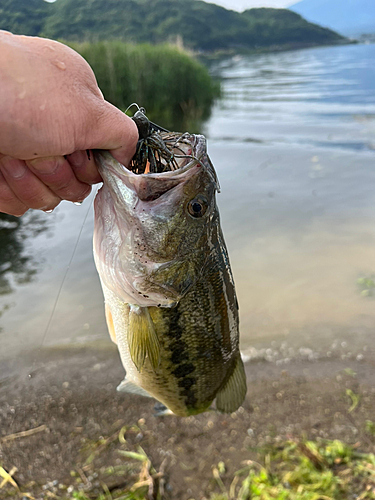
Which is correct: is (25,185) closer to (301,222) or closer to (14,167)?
(14,167)

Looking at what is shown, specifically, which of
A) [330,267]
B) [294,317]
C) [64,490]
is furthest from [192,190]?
[330,267]

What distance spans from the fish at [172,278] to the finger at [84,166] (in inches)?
1.8

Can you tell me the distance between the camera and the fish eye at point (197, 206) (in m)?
1.65

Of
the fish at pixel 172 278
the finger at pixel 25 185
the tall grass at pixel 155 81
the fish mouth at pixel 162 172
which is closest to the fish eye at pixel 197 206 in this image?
the fish at pixel 172 278

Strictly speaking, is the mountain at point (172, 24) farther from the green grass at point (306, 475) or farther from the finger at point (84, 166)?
the green grass at point (306, 475)

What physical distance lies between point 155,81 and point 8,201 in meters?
14.0

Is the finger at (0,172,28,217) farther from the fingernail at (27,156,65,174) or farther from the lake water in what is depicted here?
the lake water

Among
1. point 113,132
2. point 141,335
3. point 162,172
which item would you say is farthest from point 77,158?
point 141,335

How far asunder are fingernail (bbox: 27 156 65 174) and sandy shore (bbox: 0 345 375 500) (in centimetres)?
253

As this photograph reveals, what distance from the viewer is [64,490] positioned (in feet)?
9.63

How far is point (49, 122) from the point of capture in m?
1.21

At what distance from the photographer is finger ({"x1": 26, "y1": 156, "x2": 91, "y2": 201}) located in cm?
143

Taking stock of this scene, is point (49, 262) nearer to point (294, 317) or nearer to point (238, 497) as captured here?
point (294, 317)

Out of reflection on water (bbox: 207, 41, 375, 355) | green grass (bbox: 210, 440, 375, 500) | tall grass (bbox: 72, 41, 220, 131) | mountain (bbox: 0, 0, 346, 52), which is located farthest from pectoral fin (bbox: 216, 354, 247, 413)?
tall grass (bbox: 72, 41, 220, 131)
